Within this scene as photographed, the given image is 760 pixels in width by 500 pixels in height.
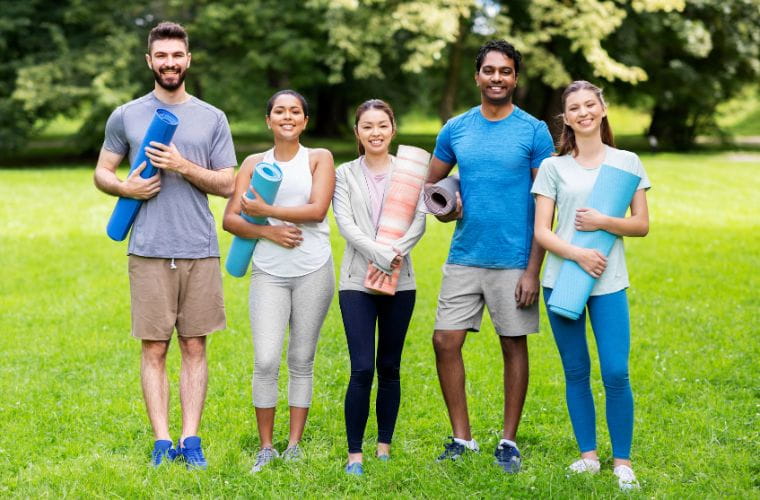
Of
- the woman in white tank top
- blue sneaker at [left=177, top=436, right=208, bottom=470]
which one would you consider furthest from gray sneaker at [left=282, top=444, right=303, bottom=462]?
blue sneaker at [left=177, top=436, right=208, bottom=470]

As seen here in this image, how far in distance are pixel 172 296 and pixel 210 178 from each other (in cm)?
70

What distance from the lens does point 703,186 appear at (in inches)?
805

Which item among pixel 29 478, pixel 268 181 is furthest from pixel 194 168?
pixel 29 478

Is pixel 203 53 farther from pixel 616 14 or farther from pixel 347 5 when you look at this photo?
pixel 616 14

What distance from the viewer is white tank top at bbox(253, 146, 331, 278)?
4.80m

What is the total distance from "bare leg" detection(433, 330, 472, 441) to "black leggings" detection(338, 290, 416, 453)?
0.84 feet

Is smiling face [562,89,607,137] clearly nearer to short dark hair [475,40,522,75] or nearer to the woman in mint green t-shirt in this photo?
the woman in mint green t-shirt

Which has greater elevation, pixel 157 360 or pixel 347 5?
pixel 347 5

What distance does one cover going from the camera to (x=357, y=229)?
4742mm

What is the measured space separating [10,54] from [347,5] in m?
10.6

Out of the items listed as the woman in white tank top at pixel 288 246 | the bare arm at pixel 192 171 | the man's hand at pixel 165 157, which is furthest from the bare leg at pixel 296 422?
the man's hand at pixel 165 157

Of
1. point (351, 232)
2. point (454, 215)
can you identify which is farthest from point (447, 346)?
point (351, 232)

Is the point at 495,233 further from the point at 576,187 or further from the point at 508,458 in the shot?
the point at 508,458

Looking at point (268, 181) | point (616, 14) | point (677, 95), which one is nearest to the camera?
point (268, 181)
